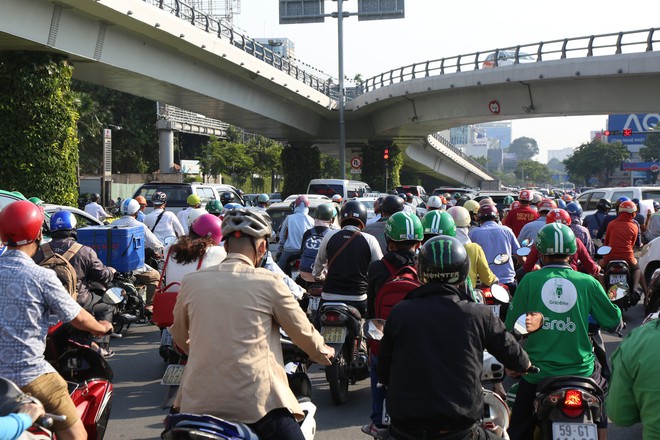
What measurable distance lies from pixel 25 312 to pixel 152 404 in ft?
12.7

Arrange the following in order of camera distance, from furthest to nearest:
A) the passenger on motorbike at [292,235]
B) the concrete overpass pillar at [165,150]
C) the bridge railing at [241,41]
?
1. the concrete overpass pillar at [165,150]
2. the bridge railing at [241,41]
3. the passenger on motorbike at [292,235]

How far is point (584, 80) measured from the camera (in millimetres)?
30766

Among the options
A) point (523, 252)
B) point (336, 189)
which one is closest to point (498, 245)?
point (523, 252)

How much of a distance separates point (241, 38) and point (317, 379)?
23906mm

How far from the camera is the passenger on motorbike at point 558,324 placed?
16.4 feet

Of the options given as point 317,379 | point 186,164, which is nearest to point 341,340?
point 317,379

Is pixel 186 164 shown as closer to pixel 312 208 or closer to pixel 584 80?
pixel 584 80

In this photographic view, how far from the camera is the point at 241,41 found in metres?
31.3

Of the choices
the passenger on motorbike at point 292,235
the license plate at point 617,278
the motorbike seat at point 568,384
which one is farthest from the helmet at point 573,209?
the motorbike seat at point 568,384

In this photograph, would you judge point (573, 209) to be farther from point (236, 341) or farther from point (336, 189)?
point (336, 189)

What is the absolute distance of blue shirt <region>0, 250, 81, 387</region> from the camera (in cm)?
427

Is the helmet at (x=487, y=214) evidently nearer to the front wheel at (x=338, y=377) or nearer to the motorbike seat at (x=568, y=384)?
the front wheel at (x=338, y=377)

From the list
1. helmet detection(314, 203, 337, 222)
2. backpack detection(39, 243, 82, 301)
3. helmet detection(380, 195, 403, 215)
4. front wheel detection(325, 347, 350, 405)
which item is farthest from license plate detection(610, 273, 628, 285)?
backpack detection(39, 243, 82, 301)

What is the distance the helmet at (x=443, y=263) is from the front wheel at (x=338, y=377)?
3.27 metres
